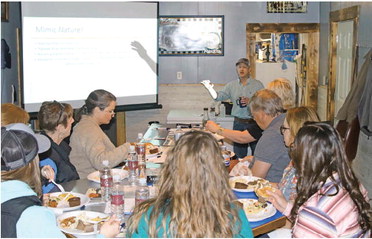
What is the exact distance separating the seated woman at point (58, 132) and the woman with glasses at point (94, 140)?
0.25m

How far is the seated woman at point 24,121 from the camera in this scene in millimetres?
3094

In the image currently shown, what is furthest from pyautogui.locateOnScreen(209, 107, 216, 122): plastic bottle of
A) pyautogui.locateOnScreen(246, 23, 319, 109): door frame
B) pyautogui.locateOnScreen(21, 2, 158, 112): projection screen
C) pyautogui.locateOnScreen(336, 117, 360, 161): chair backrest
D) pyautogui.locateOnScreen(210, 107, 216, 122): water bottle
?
pyautogui.locateOnScreen(336, 117, 360, 161): chair backrest

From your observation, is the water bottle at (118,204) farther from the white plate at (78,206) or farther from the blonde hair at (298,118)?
the blonde hair at (298,118)

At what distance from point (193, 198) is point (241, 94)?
4996 millimetres

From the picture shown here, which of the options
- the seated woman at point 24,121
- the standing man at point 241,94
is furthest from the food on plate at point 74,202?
the standing man at point 241,94

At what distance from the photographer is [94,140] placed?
3945 millimetres

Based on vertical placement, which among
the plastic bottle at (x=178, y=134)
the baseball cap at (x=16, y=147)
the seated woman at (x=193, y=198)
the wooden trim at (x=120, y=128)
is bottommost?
the wooden trim at (x=120, y=128)

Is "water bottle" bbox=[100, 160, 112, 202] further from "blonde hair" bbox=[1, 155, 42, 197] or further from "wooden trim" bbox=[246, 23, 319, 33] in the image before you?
"wooden trim" bbox=[246, 23, 319, 33]

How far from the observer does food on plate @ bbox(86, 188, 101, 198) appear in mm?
3145

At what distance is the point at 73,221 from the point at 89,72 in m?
4.19

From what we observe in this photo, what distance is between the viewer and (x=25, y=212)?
190 centimetres

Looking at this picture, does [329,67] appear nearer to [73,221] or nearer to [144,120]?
[144,120]

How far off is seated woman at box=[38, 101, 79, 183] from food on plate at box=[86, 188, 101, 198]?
42cm

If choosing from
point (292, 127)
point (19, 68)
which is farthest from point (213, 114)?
point (292, 127)
